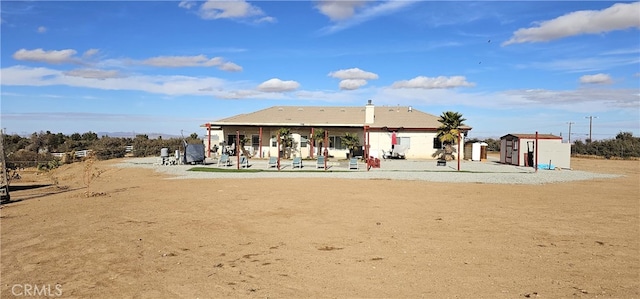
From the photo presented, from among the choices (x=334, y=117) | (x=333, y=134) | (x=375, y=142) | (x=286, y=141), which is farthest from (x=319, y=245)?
(x=334, y=117)

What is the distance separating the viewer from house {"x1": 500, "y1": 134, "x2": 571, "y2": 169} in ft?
84.5

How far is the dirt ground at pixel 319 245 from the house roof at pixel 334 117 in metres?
19.9

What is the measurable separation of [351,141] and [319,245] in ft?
79.5

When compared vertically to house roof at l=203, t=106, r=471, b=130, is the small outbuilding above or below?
below

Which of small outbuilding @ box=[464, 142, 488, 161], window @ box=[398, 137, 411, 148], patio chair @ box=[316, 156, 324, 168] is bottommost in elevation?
patio chair @ box=[316, 156, 324, 168]

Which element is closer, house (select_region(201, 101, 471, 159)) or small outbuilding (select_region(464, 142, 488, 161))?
small outbuilding (select_region(464, 142, 488, 161))

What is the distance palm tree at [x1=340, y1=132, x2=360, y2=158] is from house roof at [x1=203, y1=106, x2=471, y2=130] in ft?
2.91

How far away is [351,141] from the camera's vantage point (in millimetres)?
31453

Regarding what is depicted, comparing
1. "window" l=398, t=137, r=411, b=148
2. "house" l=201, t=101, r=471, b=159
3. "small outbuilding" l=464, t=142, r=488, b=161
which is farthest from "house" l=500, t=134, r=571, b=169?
"window" l=398, t=137, r=411, b=148

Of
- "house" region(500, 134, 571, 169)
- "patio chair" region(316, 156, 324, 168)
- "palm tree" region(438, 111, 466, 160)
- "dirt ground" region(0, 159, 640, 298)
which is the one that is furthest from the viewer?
"palm tree" region(438, 111, 466, 160)

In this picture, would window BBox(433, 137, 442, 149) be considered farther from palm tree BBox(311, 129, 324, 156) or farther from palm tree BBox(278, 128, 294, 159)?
palm tree BBox(278, 128, 294, 159)

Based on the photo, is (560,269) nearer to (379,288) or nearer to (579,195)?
(379,288)

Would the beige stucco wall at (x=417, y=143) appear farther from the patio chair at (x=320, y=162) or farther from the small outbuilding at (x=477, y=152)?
the patio chair at (x=320, y=162)

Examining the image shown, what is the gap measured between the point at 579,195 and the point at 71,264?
14352 millimetres
